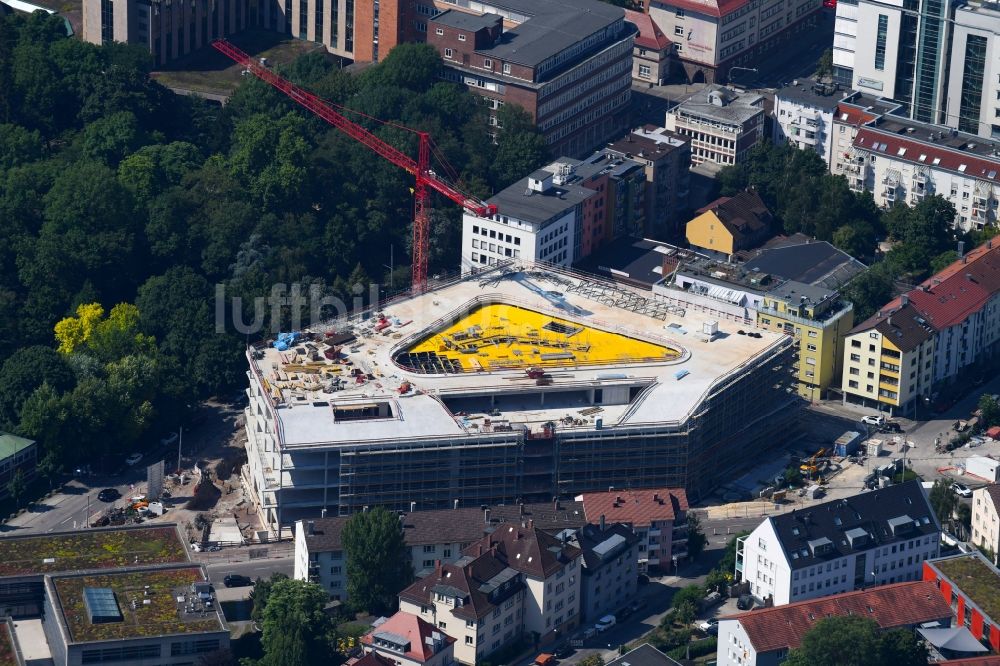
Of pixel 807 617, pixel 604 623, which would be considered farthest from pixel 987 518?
pixel 604 623

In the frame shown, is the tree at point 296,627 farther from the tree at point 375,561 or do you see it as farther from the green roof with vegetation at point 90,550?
the green roof with vegetation at point 90,550

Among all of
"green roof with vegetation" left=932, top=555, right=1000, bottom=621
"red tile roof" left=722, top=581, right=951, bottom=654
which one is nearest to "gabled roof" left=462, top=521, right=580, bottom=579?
"red tile roof" left=722, top=581, right=951, bottom=654

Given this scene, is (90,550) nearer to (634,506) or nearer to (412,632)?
(412,632)

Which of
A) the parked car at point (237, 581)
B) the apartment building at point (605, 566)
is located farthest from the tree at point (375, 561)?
the apartment building at point (605, 566)

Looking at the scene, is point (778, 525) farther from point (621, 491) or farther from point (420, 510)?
point (420, 510)

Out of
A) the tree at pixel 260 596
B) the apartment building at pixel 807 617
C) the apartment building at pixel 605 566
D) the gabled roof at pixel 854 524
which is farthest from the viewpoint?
the apartment building at pixel 605 566

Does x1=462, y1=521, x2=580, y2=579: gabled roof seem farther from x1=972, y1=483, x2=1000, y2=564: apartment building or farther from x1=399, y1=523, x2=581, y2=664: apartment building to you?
x1=972, y1=483, x2=1000, y2=564: apartment building
